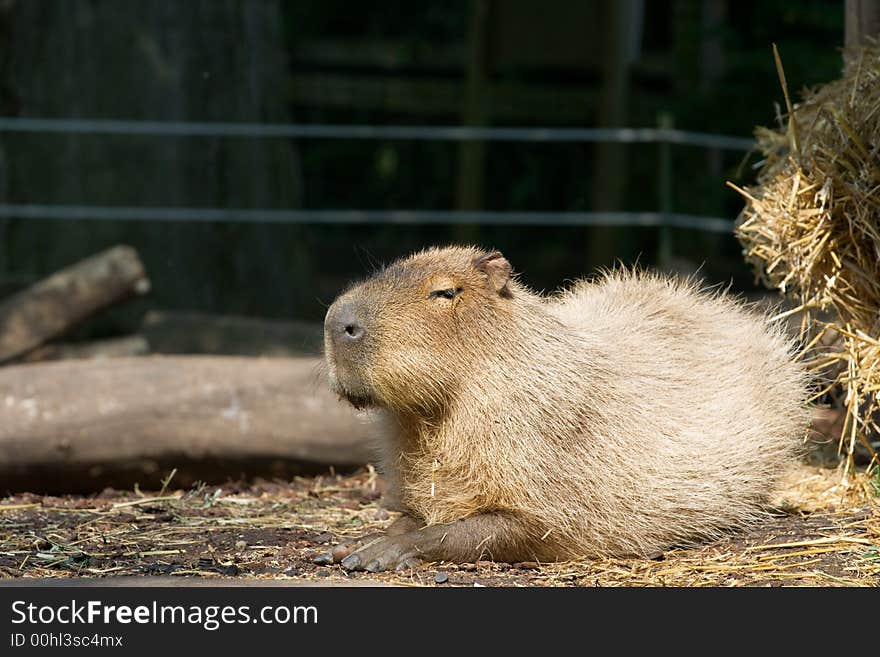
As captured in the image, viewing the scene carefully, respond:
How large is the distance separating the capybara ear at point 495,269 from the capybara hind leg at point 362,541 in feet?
2.49

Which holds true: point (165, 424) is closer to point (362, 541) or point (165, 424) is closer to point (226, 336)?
point (362, 541)

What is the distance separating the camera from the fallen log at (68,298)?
657cm

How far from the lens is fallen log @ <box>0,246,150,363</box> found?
6566 millimetres

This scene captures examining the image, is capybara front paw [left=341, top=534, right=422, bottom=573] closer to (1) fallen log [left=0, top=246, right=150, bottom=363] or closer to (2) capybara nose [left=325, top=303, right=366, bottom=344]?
(2) capybara nose [left=325, top=303, right=366, bottom=344]

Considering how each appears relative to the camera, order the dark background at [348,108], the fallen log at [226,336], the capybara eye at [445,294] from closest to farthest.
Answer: the capybara eye at [445,294], the fallen log at [226,336], the dark background at [348,108]

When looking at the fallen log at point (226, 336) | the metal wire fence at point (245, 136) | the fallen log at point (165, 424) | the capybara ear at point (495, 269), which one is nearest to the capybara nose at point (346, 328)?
the capybara ear at point (495, 269)

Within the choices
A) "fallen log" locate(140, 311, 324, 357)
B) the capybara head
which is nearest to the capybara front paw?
the capybara head

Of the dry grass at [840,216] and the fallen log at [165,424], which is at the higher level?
the dry grass at [840,216]

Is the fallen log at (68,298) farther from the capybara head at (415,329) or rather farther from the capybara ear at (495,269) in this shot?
the capybara ear at (495,269)

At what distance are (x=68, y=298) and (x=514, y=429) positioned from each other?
3.53 metres

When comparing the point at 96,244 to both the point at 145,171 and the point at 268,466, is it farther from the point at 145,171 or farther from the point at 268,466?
the point at 268,466

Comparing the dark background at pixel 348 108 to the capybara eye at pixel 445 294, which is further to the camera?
the dark background at pixel 348 108

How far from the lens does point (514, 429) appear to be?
386cm

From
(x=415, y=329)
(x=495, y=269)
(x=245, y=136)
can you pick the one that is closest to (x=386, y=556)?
(x=415, y=329)
